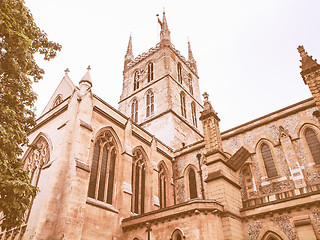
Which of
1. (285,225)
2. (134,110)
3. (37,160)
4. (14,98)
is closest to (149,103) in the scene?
(134,110)

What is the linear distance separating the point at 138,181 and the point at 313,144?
37.5 ft

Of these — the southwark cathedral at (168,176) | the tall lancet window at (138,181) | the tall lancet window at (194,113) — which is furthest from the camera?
the tall lancet window at (194,113)

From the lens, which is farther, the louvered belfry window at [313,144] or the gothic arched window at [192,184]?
the gothic arched window at [192,184]

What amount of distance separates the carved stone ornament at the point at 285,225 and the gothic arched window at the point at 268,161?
448cm

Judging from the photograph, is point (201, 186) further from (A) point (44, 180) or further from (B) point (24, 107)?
(B) point (24, 107)

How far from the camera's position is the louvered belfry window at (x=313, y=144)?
585 inches

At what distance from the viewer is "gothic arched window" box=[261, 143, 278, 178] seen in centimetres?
1606

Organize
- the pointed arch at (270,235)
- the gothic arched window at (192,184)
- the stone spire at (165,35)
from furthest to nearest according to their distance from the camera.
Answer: the stone spire at (165,35) < the gothic arched window at (192,184) < the pointed arch at (270,235)

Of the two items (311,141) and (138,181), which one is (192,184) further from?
(311,141)

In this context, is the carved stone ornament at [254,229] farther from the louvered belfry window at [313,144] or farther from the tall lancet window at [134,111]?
the tall lancet window at [134,111]

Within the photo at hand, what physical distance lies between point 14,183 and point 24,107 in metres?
3.30

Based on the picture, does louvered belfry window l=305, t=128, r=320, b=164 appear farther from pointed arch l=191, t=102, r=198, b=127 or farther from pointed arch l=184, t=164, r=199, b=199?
pointed arch l=191, t=102, r=198, b=127

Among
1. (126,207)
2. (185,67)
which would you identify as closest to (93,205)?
(126,207)

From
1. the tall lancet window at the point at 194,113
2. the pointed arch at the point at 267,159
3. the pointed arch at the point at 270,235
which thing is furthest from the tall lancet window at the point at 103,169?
the tall lancet window at the point at 194,113
